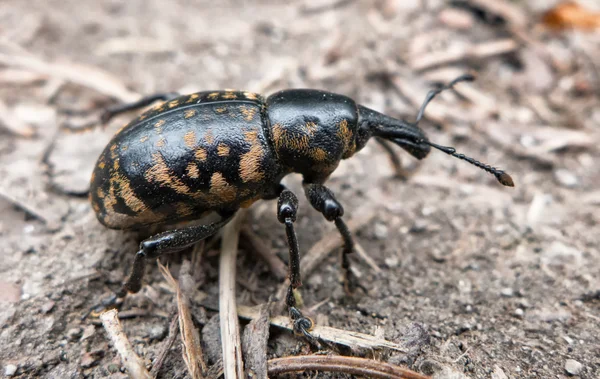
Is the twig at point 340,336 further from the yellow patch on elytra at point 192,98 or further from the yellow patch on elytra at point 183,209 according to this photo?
the yellow patch on elytra at point 192,98

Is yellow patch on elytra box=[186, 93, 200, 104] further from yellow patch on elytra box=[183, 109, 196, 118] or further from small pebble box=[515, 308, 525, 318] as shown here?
small pebble box=[515, 308, 525, 318]

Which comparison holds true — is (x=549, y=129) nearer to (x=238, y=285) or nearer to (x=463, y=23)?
(x=463, y=23)

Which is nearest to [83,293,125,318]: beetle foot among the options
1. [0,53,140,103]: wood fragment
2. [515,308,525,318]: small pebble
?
[0,53,140,103]: wood fragment

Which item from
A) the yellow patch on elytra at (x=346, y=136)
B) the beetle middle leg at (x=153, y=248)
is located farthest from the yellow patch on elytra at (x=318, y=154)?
the beetle middle leg at (x=153, y=248)

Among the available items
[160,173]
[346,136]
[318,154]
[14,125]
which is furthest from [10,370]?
[346,136]

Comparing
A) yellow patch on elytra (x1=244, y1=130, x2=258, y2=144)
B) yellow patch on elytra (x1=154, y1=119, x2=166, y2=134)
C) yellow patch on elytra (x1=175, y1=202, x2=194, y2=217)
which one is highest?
yellow patch on elytra (x1=154, y1=119, x2=166, y2=134)

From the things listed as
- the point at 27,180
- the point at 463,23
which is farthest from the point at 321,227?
the point at 463,23
